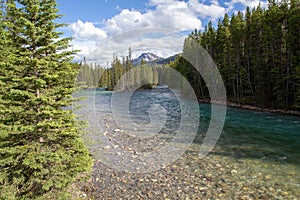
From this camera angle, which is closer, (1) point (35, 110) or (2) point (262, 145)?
(1) point (35, 110)

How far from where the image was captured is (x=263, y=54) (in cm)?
2912

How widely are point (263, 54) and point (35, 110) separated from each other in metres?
31.5

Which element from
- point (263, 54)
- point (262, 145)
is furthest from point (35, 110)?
point (263, 54)

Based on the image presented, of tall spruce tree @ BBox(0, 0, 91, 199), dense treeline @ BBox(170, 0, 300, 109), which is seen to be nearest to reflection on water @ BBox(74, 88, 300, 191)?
dense treeline @ BBox(170, 0, 300, 109)

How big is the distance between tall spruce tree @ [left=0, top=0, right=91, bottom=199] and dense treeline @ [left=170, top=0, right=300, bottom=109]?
22885 mm

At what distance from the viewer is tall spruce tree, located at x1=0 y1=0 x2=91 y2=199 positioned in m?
4.74

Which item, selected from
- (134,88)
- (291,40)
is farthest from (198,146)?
(134,88)

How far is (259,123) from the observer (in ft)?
60.1

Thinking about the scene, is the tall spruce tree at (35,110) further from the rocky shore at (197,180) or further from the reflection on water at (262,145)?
the reflection on water at (262,145)

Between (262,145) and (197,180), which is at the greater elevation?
(262,145)

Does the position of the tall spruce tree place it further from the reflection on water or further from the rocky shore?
the reflection on water

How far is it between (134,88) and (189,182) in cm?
7471

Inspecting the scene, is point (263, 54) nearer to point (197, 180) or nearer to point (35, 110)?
point (197, 180)

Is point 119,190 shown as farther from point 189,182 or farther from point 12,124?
point 12,124
